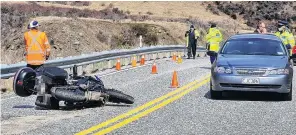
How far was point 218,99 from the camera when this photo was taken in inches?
539

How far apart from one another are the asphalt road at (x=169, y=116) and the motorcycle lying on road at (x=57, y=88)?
206 mm

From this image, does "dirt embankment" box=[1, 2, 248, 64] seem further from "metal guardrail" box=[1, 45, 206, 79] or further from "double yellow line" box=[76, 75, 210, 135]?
"double yellow line" box=[76, 75, 210, 135]

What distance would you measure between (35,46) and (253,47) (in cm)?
491

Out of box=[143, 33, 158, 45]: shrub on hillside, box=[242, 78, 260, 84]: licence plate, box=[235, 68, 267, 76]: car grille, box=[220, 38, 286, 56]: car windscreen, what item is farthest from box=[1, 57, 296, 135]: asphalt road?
box=[143, 33, 158, 45]: shrub on hillside

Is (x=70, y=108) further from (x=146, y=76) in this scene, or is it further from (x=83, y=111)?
(x=146, y=76)

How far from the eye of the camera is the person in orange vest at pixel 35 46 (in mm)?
13695

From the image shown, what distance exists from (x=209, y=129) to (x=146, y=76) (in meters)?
Answer: 9.99

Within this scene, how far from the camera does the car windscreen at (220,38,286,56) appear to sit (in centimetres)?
1473

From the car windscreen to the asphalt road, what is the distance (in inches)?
37.3

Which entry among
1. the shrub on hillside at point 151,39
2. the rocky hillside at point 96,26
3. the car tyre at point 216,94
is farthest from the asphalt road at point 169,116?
the shrub on hillside at point 151,39

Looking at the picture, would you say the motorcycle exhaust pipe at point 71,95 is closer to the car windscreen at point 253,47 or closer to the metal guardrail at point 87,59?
the metal guardrail at point 87,59

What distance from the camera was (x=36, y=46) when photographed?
45.1 ft

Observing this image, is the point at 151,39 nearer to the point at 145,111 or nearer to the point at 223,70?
the point at 223,70

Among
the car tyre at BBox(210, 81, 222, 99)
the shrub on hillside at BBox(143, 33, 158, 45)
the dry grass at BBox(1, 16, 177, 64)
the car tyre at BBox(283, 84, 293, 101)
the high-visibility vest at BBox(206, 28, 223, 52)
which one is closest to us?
the car tyre at BBox(283, 84, 293, 101)
